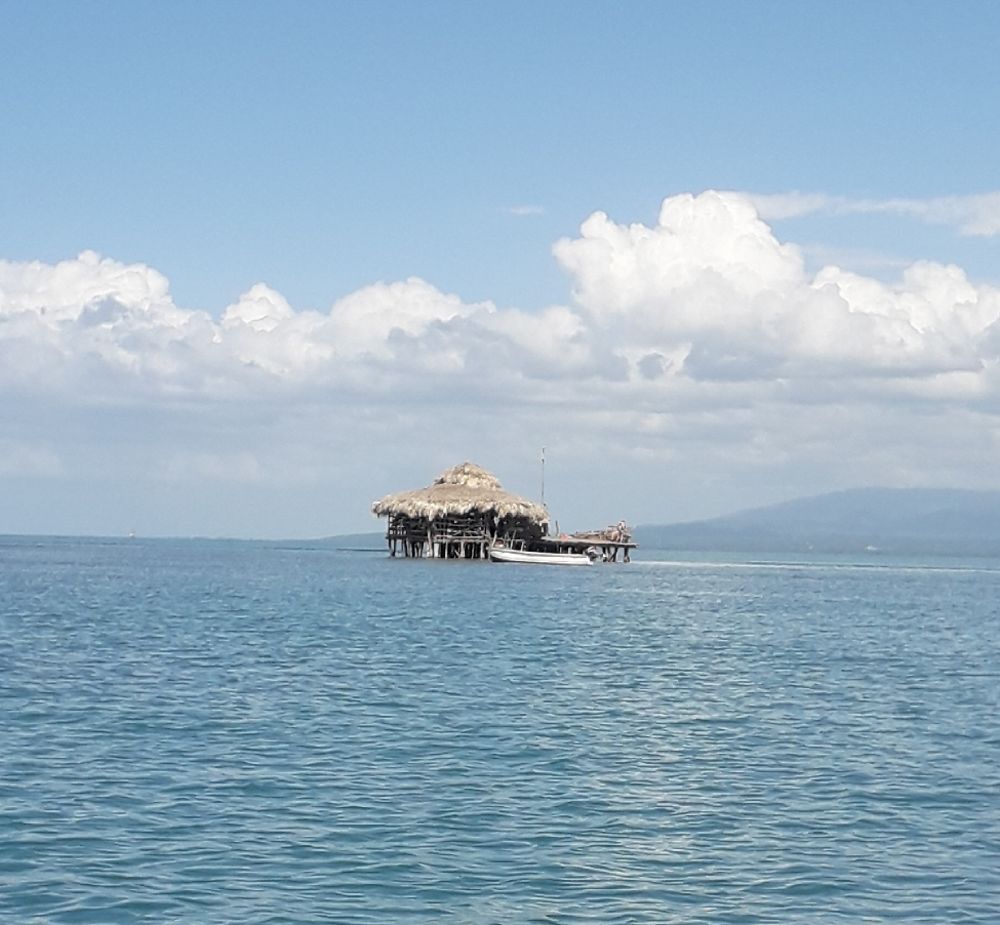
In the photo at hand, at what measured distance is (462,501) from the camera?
8312 centimetres

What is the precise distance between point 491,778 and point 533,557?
224 feet

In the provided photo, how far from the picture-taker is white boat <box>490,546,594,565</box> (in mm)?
85000

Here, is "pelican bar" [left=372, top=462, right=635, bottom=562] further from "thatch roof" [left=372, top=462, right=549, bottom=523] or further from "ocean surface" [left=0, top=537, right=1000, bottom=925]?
"ocean surface" [left=0, top=537, right=1000, bottom=925]

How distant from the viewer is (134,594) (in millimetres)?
55375

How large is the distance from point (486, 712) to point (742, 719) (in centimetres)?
406

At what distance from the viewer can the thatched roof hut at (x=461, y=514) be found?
83.4m

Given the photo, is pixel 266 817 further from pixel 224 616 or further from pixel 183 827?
pixel 224 616

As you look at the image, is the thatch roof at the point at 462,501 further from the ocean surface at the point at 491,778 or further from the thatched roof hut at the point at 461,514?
the ocean surface at the point at 491,778

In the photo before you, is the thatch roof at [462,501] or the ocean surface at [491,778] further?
the thatch roof at [462,501]

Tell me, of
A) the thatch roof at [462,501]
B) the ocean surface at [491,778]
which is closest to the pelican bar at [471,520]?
the thatch roof at [462,501]

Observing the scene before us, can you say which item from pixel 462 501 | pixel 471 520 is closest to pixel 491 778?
pixel 462 501

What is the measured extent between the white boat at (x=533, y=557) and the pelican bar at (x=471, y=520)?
135cm

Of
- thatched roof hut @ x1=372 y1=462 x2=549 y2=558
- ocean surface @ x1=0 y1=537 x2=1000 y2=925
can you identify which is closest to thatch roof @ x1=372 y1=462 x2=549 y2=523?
thatched roof hut @ x1=372 y1=462 x2=549 y2=558

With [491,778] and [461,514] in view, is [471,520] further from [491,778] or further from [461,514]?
[491,778]
